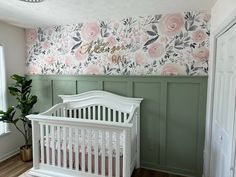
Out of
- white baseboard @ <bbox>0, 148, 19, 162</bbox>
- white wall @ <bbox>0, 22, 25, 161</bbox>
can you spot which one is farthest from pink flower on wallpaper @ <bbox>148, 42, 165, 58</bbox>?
white baseboard @ <bbox>0, 148, 19, 162</bbox>

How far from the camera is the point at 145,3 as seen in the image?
2131mm

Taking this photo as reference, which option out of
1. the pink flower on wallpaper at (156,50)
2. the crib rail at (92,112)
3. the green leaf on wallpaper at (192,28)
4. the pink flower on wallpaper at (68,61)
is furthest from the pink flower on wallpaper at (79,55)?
the green leaf on wallpaper at (192,28)

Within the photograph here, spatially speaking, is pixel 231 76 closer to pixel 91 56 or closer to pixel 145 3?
pixel 145 3

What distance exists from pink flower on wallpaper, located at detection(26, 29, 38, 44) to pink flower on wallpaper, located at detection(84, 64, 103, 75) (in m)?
1.22

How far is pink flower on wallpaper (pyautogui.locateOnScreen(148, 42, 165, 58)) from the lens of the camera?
8.48 feet

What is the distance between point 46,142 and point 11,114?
968 millimetres

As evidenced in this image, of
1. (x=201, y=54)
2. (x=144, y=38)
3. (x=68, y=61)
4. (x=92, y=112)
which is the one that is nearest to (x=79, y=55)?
(x=68, y=61)

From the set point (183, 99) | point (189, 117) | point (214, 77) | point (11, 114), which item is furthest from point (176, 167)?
point (11, 114)

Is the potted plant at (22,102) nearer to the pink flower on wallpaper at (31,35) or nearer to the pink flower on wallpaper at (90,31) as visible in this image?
the pink flower on wallpaper at (31,35)

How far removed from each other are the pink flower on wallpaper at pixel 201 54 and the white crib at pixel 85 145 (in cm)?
99

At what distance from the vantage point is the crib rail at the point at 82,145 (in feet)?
6.67

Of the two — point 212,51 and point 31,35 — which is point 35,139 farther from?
point 212,51

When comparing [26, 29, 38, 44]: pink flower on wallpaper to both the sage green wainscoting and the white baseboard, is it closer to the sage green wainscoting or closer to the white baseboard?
the sage green wainscoting

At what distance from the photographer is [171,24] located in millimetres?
2527
